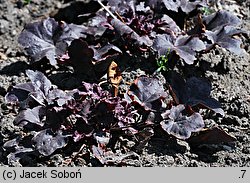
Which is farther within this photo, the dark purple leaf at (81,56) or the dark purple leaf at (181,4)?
the dark purple leaf at (181,4)

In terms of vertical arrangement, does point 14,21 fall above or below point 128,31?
below

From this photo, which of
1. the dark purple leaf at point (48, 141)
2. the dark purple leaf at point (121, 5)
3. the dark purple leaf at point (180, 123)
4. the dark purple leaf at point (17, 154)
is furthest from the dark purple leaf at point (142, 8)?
the dark purple leaf at point (17, 154)

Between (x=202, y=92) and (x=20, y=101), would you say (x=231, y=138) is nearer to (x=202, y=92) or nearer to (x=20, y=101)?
(x=202, y=92)

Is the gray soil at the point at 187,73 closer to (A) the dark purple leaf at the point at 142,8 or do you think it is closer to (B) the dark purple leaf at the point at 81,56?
(B) the dark purple leaf at the point at 81,56

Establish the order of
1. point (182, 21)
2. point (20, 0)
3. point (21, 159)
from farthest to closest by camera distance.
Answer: point (20, 0) → point (182, 21) → point (21, 159)

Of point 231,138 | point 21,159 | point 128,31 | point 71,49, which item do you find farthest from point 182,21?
point 21,159

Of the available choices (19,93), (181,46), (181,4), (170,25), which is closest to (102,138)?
(19,93)
